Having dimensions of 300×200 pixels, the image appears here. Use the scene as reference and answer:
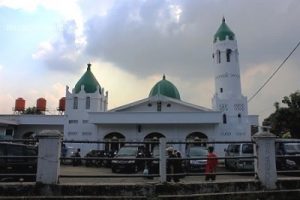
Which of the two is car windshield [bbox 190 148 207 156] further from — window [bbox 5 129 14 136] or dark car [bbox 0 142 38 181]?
window [bbox 5 129 14 136]

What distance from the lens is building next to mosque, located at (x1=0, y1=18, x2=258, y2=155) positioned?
130ft

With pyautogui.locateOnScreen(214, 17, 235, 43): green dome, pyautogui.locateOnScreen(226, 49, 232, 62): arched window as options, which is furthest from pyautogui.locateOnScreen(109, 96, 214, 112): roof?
pyautogui.locateOnScreen(214, 17, 235, 43): green dome

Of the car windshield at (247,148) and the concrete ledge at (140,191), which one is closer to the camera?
the concrete ledge at (140,191)

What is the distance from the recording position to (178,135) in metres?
39.9

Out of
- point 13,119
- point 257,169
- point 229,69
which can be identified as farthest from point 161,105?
point 257,169

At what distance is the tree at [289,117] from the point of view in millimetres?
40562

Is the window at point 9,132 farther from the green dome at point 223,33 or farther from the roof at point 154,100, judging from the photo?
the green dome at point 223,33

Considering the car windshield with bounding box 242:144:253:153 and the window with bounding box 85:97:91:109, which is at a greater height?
the window with bounding box 85:97:91:109

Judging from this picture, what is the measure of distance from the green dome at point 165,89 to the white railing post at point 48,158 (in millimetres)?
35963

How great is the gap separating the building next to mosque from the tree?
99.3 inches

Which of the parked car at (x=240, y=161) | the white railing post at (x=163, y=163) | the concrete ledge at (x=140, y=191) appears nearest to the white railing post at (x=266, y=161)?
the concrete ledge at (x=140, y=191)

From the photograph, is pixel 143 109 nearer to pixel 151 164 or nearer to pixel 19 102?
pixel 19 102

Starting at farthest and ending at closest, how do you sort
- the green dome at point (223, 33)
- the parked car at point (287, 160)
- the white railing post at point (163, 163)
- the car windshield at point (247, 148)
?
the green dome at point (223, 33) < the car windshield at point (247, 148) < the parked car at point (287, 160) < the white railing post at point (163, 163)

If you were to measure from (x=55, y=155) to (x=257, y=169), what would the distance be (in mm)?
5337
